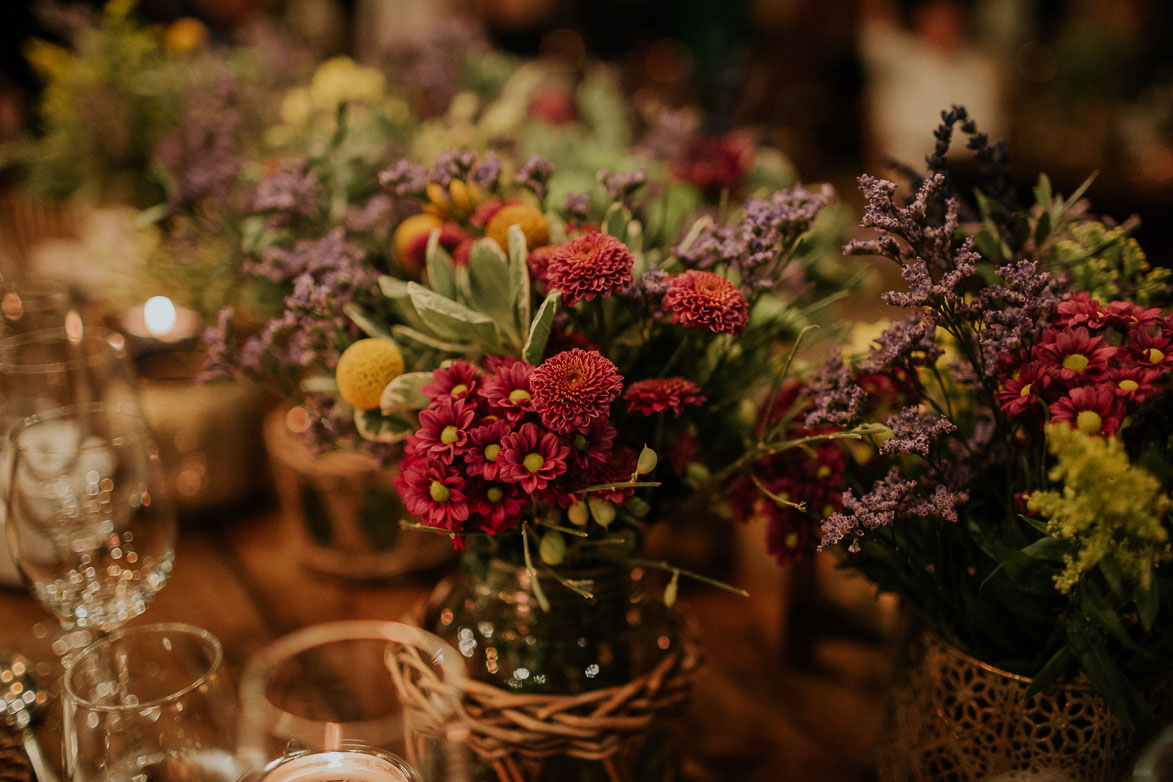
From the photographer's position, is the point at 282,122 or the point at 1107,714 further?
the point at 282,122

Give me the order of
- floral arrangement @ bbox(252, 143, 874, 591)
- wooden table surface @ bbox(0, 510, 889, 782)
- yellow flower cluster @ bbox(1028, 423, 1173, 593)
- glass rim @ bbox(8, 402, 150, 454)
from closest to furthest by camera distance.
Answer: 1. yellow flower cluster @ bbox(1028, 423, 1173, 593)
2. floral arrangement @ bbox(252, 143, 874, 591)
3. glass rim @ bbox(8, 402, 150, 454)
4. wooden table surface @ bbox(0, 510, 889, 782)

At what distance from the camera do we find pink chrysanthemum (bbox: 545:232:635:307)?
54 centimetres

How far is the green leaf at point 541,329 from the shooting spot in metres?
0.54

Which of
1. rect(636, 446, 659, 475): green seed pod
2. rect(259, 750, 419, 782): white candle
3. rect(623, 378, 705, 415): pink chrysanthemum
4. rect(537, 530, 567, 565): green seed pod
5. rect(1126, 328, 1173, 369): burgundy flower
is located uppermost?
rect(1126, 328, 1173, 369): burgundy flower

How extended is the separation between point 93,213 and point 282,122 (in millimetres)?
465

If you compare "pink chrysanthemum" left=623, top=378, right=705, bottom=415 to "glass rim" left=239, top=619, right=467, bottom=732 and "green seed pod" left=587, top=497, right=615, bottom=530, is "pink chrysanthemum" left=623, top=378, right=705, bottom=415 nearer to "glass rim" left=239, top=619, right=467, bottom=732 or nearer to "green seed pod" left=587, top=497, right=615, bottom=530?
"green seed pod" left=587, top=497, right=615, bottom=530

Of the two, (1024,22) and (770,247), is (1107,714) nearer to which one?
(770,247)

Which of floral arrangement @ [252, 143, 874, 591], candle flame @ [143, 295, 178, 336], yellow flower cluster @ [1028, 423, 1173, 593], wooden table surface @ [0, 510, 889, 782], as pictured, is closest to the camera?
yellow flower cluster @ [1028, 423, 1173, 593]

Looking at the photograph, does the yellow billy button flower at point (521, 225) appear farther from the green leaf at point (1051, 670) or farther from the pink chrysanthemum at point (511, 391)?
the green leaf at point (1051, 670)

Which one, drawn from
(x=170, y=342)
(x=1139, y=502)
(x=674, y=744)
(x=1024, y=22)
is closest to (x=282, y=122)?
(x=170, y=342)

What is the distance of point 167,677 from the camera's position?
0.62m

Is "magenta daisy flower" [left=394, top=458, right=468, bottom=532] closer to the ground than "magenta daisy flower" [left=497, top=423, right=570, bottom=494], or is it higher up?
closer to the ground

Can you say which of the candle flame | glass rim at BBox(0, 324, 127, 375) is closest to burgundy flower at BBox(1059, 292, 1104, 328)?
glass rim at BBox(0, 324, 127, 375)

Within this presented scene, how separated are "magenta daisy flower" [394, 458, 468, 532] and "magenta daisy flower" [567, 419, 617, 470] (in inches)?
2.8
